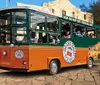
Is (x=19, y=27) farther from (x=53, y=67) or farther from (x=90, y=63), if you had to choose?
(x=90, y=63)

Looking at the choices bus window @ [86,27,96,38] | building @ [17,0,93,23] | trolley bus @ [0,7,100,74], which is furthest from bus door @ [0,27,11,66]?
building @ [17,0,93,23]

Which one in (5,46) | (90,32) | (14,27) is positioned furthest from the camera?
(90,32)

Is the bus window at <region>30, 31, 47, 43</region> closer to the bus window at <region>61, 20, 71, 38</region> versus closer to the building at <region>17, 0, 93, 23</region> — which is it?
the bus window at <region>61, 20, 71, 38</region>

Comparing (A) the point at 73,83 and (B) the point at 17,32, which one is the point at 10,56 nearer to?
(B) the point at 17,32

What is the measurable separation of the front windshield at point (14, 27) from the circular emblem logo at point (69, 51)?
10.2ft

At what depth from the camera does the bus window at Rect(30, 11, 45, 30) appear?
1335 centimetres

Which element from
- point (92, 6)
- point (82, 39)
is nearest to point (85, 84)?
point (82, 39)

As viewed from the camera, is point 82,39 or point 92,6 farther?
point 92,6

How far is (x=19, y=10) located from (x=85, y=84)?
14.0ft

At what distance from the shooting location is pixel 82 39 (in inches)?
690

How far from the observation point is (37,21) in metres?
13.6

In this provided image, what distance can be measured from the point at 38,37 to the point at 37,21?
72 cm

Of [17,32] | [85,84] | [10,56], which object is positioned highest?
[17,32]

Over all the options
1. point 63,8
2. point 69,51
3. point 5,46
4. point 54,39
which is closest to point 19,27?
point 5,46
